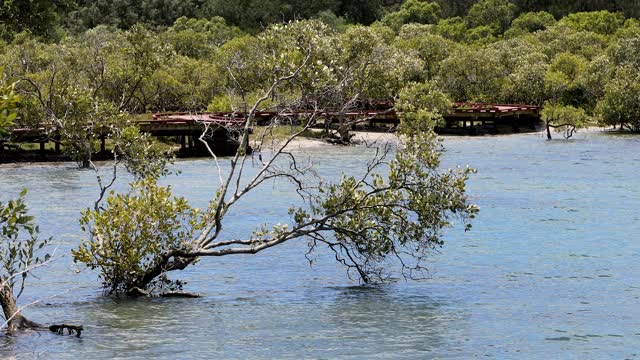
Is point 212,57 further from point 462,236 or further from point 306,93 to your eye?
point 306,93

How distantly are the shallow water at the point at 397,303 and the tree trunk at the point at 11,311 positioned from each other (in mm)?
257

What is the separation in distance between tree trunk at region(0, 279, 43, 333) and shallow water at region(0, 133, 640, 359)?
0.26 m

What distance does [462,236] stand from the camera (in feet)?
135

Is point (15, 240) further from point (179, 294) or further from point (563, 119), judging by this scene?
point (563, 119)

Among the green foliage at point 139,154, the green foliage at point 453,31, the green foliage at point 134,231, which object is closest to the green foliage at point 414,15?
the green foliage at point 453,31

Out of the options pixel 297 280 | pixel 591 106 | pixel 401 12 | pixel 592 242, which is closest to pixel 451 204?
pixel 297 280

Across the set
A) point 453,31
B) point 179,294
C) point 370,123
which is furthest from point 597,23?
point 179,294

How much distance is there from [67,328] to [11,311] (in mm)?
2045

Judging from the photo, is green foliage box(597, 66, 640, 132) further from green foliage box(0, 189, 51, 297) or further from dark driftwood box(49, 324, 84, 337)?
dark driftwood box(49, 324, 84, 337)

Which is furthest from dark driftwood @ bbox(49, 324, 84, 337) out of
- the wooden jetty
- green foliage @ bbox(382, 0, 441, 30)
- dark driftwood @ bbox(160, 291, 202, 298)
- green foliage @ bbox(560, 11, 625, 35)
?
green foliage @ bbox(382, 0, 441, 30)

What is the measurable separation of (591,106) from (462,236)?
62.8m

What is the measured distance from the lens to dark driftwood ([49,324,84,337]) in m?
24.2

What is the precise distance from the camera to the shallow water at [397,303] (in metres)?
24.8

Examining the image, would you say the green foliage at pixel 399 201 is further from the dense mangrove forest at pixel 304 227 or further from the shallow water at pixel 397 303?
the shallow water at pixel 397 303
